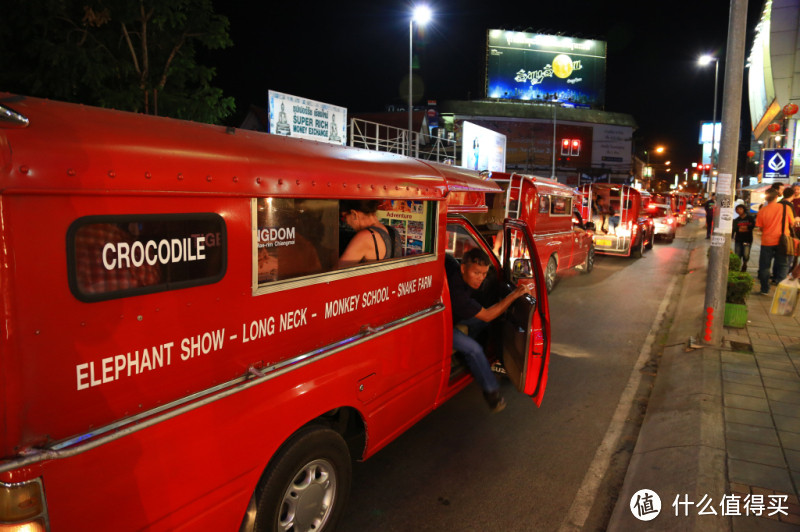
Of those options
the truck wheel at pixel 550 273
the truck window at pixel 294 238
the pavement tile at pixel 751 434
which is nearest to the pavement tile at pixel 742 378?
the pavement tile at pixel 751 434

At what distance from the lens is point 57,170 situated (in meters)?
1.71

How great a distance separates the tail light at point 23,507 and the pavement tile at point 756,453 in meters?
4.35

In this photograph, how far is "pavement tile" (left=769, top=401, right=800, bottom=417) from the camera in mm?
4648

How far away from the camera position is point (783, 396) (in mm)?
5039

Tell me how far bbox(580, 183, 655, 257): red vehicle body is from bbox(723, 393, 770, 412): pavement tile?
38.9 ft

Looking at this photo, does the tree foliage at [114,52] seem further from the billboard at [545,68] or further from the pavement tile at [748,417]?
the billboard at [545,68]

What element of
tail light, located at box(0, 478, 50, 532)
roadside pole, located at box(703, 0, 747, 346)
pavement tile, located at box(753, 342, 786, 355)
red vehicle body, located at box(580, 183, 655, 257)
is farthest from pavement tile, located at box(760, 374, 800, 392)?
red vehicle body, located at box(580, 183, 655, 257)

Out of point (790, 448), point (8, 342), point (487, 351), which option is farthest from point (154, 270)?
point (790, 448)

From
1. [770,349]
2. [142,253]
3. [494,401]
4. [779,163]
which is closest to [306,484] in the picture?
[142,253]

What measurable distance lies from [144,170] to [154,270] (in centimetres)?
38

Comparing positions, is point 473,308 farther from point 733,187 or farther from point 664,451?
point 733,187

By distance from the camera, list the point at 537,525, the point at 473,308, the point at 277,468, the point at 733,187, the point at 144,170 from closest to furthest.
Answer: the point at 144,170
the point at 277,468
the point at 537,525
the point at 473,308
the point at 733,187

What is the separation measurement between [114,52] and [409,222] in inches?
341

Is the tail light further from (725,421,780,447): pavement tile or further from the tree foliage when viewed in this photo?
the tree foliage
